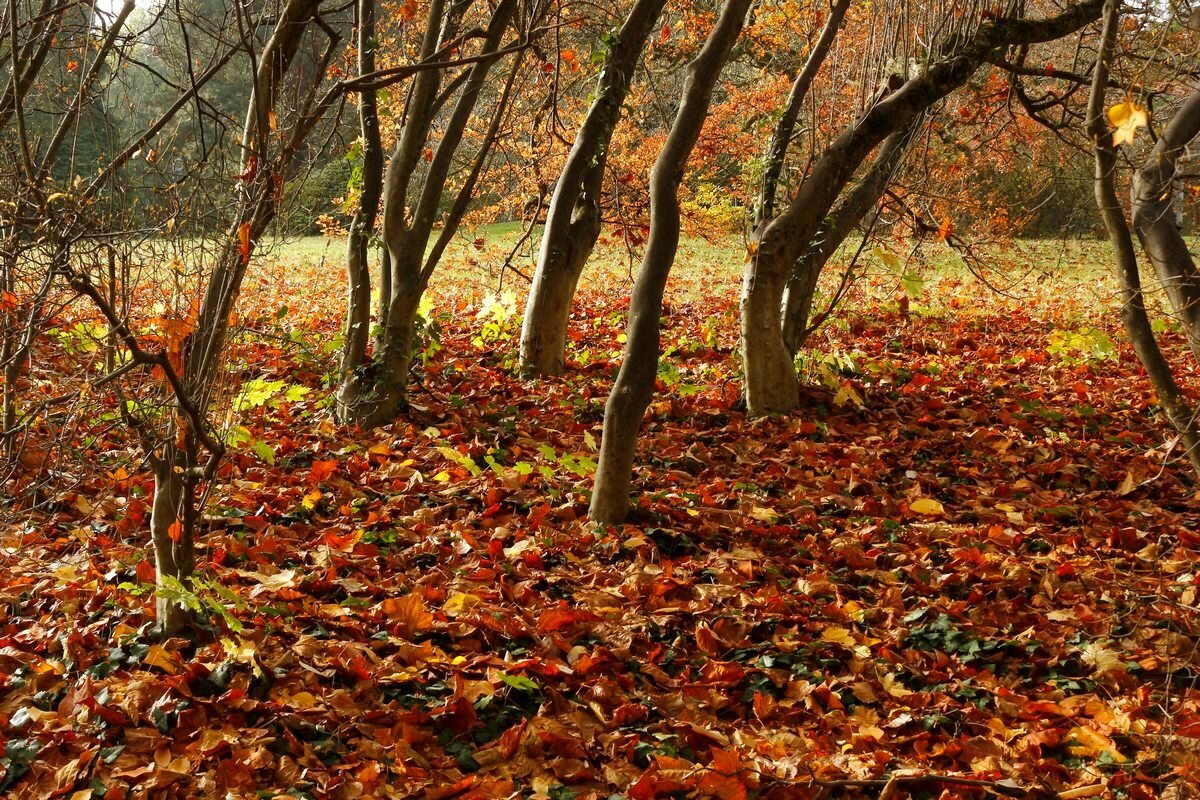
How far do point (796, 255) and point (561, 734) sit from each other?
403cm


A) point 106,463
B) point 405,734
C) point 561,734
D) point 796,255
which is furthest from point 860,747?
point 106,463

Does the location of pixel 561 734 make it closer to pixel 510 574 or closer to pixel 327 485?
pixel 510 574

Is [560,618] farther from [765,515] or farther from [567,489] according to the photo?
[765,515]

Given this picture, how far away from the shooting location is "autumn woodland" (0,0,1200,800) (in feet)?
9.70

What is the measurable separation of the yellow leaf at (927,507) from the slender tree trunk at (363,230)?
3.43 meters

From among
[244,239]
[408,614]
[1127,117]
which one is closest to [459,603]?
[408,614]

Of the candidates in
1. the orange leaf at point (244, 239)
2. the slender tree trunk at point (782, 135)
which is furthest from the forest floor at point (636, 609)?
the slender tree trunk at point (782, 135)

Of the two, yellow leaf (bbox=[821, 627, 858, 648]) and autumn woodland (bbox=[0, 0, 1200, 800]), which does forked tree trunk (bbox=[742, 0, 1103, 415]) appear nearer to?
autumn woodland (bbox=[0, 0, 1200, 800])

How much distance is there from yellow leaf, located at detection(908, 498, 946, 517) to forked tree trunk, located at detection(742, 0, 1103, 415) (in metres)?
1.48

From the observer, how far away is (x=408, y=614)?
11.8 ft

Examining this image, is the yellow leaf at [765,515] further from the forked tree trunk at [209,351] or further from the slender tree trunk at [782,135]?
the forked tree trunk at [209,351]

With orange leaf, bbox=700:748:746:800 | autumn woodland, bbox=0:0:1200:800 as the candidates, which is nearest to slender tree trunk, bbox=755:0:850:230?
autumn woodland, bbox=0:0:1200:800

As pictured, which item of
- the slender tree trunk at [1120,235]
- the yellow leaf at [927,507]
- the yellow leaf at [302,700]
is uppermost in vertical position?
the slender tree trunk at [1120,235]

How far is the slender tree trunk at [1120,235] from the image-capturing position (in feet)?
13.9
